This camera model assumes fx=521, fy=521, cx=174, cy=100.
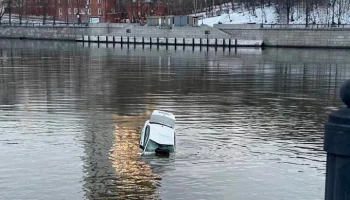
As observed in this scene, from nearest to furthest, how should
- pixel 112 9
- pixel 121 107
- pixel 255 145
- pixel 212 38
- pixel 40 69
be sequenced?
pixel 255 145 < pixel 121 107 < pixel 40 69 < pixel 212 38 < pixel 112 9

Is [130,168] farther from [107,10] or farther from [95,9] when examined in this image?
[95,9]

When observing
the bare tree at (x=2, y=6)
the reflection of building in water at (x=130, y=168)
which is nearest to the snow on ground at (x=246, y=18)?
the bare tree at (x=2, y=6)

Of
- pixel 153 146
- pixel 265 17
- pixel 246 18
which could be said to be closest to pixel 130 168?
pixel 153 146

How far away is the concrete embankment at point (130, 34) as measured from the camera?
97188 mm

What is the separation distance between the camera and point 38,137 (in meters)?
17.7

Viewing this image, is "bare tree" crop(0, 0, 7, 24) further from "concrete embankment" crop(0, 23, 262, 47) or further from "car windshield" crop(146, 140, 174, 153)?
"car windshield" crop(146, 140, 174, 153)

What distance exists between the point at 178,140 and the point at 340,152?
47.7ft

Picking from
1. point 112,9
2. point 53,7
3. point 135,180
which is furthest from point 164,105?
point 53,7

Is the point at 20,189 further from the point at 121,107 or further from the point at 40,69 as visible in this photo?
the point at 40,69

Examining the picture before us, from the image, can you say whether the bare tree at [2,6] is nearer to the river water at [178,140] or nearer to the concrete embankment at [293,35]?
the concrete embankment at [293,35]

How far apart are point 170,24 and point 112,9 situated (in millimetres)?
32101

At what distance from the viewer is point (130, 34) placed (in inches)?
4186

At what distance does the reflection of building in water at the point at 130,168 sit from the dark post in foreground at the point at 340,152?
353 inches

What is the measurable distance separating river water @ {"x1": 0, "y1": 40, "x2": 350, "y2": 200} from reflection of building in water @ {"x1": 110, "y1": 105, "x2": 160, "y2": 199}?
0.03m
